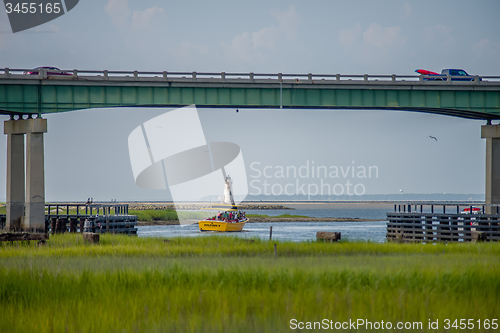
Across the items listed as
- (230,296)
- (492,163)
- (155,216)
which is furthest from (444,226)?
(155,216)

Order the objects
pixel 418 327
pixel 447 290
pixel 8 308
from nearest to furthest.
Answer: pixel 418 327 < pixel 8 308 < pixel 447 290

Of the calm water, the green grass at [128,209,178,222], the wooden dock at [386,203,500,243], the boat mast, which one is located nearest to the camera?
the wooden dock at [386,203,500,243]

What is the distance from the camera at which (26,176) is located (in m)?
44.8

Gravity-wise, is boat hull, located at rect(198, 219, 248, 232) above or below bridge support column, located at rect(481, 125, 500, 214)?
below

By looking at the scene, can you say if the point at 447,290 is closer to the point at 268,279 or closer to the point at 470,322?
the point at 470,322

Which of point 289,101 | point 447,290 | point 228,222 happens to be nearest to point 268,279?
point 447,290

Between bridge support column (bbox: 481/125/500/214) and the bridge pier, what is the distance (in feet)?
122

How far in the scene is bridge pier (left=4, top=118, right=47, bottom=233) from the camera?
44.1 m

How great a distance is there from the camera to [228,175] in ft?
273

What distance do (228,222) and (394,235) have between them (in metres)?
28.5

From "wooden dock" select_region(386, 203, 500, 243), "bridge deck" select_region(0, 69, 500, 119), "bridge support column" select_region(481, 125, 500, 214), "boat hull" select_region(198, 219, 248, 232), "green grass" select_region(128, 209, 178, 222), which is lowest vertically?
"green grass" select_region(128, 209, 178, 222)

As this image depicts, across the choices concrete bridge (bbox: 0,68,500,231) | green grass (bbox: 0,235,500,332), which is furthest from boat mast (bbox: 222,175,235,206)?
green grass (bbox: 0,235,500,332)

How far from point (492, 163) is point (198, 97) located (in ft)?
85.6

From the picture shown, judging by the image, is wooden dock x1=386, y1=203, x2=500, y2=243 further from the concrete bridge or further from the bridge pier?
the bridge pier
